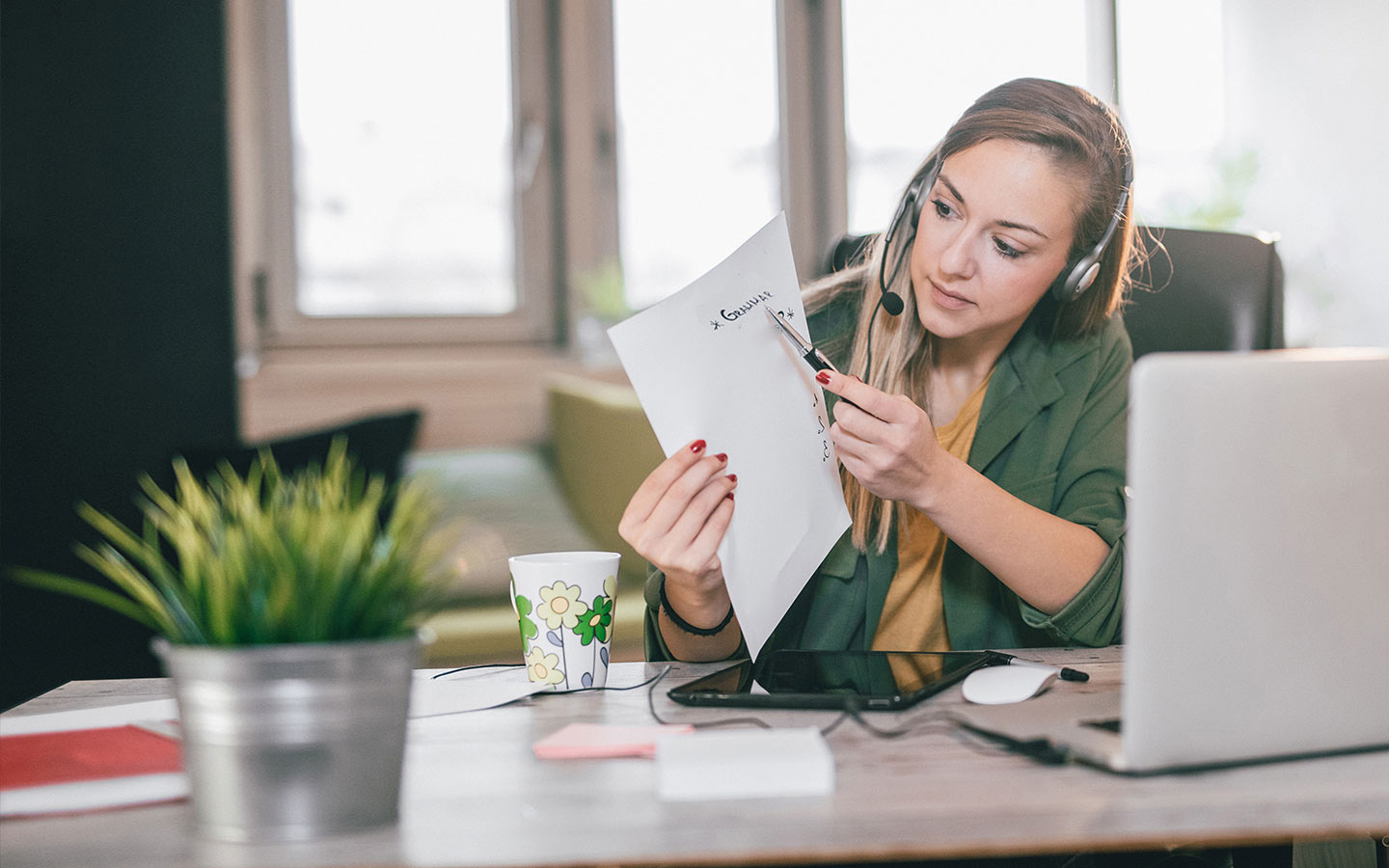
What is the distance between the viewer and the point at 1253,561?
53cm

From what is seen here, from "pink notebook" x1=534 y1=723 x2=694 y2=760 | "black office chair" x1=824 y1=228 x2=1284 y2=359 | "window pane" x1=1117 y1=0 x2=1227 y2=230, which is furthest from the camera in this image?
"window pane" x1=1117 y1=0 x2=1227 y2=230

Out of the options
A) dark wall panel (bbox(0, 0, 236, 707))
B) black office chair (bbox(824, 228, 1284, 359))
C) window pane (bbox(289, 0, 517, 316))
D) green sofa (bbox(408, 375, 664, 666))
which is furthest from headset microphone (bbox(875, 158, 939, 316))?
window pane (bbox(289, 0, 517, 316))

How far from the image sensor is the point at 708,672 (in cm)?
85

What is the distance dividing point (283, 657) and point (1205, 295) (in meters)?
1.16

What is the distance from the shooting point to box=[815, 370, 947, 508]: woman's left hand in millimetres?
842

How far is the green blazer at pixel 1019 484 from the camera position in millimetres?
1043

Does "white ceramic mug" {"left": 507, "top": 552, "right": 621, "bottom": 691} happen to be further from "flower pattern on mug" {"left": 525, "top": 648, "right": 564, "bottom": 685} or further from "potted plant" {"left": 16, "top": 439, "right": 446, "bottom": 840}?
"potted plant" {"left": 16, "top": 439, "right": 446, "bottom": 840}

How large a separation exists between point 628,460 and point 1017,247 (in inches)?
45.4

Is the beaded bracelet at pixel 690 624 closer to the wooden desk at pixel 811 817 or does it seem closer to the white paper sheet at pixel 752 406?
the white paper sheet at pixel 752 406

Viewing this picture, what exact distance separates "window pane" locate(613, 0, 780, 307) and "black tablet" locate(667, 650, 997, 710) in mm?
2279

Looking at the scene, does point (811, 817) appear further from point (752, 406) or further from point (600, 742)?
point (752, 406)

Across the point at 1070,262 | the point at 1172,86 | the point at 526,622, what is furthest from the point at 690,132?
A: the point at 526,622

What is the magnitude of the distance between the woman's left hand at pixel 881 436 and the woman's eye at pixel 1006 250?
29 centimetres

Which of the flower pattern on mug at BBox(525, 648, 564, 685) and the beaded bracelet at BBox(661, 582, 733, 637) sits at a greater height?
the flower pattern on mug at BBox(525, 648, 564, 685)
